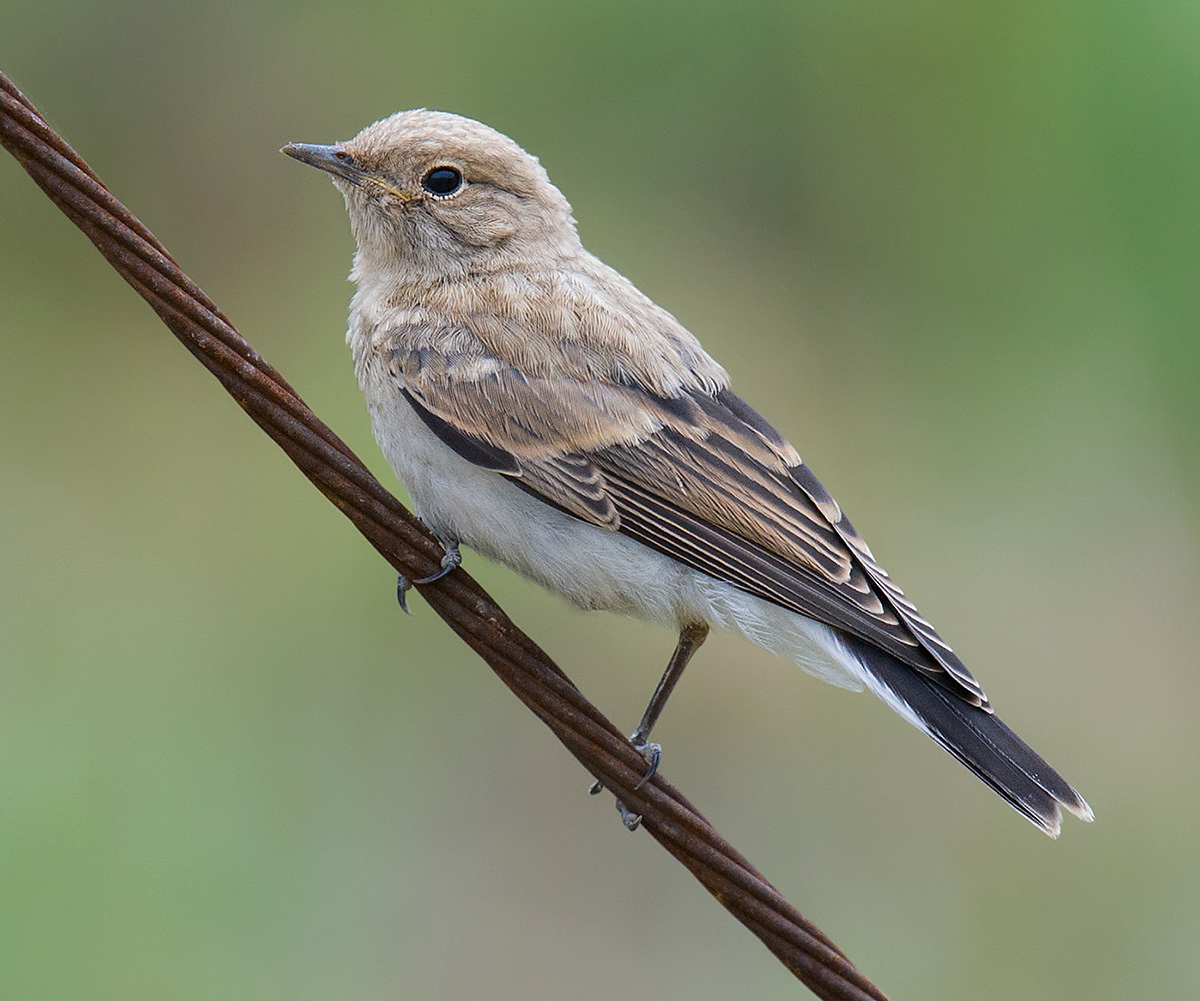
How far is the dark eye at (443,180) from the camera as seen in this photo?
418cm

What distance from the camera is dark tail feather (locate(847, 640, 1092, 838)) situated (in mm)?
3197

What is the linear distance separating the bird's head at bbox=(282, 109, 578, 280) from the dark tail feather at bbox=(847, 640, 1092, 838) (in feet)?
5.88

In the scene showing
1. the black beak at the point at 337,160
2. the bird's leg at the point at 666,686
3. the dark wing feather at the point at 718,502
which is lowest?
the bird's leg at the point at 666,686

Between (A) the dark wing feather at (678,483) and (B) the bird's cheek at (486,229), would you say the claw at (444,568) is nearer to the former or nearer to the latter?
(A) the dark wing feather at (678,483)

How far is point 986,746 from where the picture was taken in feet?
10.7

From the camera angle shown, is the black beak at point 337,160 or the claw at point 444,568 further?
the black beak at point 337,160

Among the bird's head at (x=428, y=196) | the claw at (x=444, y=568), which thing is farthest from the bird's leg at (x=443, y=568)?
the bird's head at (x=428, y=196)

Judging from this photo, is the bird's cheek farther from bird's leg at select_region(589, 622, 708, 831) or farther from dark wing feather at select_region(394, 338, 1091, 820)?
bird's leg at select_region(589, 622, 708, 831)

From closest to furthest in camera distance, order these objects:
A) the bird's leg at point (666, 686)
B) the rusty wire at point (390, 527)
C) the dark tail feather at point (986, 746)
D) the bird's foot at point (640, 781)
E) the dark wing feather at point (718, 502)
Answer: the rusty wire at point (390, 527), the bird's foot at point (640, 781), the dark tail feather at point (986, 746), the dark wing feather at point (718, 502), the bird's leg at point (666, 686)

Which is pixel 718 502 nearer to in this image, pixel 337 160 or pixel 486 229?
pixel 486 229

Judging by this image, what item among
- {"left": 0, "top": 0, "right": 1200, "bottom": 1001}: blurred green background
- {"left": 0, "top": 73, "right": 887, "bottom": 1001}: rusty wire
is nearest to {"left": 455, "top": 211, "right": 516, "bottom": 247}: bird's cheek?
{"left": 0, "top": 73, "right": 887, "bottom": 1001}: rusty wire

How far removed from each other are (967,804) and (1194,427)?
7.39ft

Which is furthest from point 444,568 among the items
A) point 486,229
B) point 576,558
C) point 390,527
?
point 486,229

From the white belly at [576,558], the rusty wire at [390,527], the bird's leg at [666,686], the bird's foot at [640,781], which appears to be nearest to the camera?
the rusty wire at [390,527]
